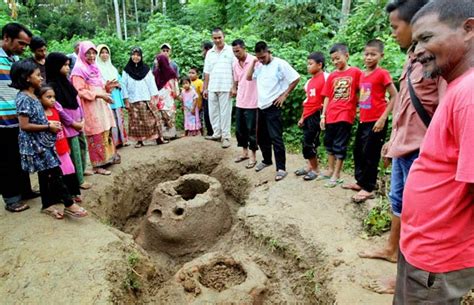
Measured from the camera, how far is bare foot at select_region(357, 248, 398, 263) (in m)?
3.31

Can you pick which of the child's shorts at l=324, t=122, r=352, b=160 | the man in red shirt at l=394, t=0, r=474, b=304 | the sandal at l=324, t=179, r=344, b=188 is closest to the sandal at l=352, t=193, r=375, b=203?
the sandal at l=324, t=179, r=344, b=188

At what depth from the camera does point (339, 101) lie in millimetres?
4504

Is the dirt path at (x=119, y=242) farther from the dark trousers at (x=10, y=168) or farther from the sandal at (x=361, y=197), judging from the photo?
the dark trousers at (x=10, y=168)

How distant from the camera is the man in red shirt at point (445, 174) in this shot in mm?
1455

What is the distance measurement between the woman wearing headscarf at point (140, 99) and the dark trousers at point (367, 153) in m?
4.06

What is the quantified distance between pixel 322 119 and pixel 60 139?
3.32 meters

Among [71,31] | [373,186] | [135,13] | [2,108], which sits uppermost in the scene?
[135,13]

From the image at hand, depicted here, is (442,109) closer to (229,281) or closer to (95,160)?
(229,281)

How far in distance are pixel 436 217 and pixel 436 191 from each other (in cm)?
12

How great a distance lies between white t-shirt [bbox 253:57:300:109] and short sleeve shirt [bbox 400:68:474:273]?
3.50 meters

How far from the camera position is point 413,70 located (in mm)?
2617

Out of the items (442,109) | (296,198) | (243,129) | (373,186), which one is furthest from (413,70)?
(243,129)

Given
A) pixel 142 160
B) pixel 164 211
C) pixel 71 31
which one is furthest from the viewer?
pixel 71 31

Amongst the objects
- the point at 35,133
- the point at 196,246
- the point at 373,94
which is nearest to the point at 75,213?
the point at 35,133
